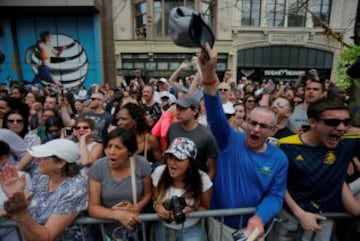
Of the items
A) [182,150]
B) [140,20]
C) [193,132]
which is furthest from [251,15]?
[182,150]

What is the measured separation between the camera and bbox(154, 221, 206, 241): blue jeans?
2.20 meters

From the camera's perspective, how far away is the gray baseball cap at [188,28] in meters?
1.47

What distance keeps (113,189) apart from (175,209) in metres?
0.61

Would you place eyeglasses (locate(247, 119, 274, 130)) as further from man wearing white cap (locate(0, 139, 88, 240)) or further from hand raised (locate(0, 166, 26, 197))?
hand raised (locate(0, 166, 26, 197))

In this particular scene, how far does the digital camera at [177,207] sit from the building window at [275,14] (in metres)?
20.9

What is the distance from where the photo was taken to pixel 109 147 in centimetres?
233

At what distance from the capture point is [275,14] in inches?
824

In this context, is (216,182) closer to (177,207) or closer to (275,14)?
(177,207)

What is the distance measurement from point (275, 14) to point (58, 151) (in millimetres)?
22459

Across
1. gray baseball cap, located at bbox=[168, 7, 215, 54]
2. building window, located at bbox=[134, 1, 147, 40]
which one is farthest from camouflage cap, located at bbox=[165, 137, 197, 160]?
building window, located at bbox=[134, 1, 147, 40]

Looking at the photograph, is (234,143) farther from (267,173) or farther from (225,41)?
(225,41)

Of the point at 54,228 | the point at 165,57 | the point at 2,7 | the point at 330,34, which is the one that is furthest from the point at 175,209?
the point at 165,57

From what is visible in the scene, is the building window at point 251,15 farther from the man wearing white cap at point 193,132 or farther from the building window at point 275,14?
the man wearing white cap at point 193,132

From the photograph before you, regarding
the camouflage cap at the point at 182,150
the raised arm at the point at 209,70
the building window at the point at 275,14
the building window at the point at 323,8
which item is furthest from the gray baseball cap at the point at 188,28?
the building window at the point at 323,8
